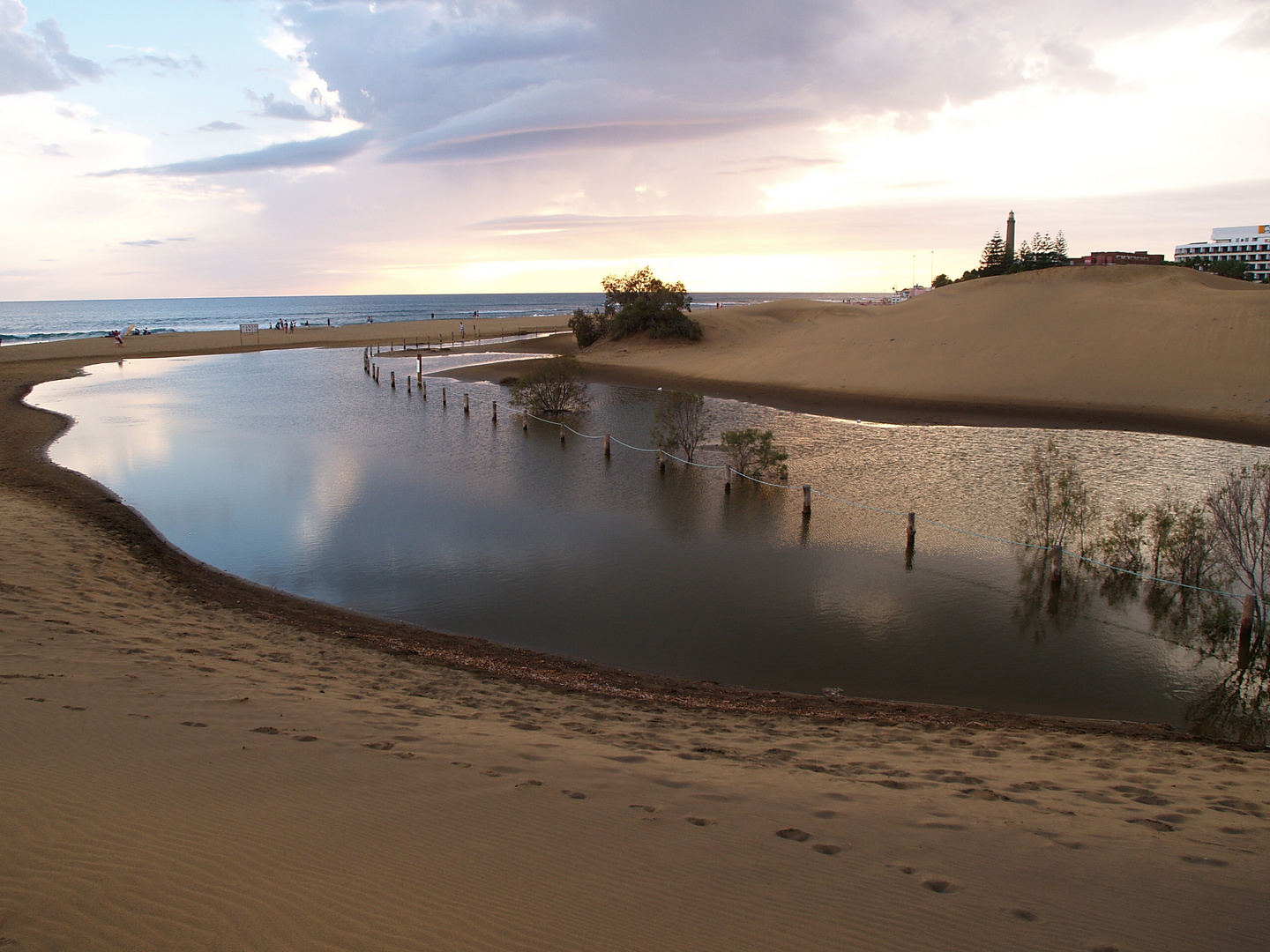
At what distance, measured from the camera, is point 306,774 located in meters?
5.23

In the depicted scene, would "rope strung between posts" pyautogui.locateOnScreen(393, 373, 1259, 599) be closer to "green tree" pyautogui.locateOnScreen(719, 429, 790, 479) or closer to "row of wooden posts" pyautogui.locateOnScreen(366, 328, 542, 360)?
"green tree" pyautogui.locateOnScreen(719, 429, 790, 479)

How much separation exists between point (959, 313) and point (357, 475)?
35.6m

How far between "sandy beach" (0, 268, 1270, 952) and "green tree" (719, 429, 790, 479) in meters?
11.0

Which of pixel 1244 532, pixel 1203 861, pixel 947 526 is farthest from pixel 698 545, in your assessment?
pixel 1203 861

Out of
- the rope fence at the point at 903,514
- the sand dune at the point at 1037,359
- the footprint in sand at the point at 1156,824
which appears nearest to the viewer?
the footprint in sand at the point at 1156,824

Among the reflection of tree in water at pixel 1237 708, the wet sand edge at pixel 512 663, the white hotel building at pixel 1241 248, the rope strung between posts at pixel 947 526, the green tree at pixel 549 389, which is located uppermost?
the white hotel building at pixel 1241 248

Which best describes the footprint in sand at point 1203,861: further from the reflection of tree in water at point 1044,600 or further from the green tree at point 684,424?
the green tree at point 684,424

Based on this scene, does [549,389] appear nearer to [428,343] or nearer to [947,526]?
[947,526]

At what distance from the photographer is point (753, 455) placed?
2072 centimetres

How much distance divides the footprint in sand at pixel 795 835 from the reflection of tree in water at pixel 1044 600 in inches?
288

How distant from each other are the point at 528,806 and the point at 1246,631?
987 cm

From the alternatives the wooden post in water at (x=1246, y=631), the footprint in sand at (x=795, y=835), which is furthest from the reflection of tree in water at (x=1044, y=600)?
the footprint in sand at (x=795, y=835)

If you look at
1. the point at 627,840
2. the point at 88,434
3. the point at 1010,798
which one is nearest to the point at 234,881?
the point at 627,840

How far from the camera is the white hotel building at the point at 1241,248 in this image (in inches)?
4555
